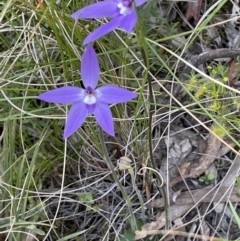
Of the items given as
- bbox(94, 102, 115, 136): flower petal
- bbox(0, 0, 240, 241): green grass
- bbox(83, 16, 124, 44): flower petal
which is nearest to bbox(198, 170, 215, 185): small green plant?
bbox(0, 0, 240, 241): green grass

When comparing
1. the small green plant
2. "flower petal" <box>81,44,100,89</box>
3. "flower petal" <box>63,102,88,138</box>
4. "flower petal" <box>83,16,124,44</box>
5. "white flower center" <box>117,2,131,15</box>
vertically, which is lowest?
the small green plant

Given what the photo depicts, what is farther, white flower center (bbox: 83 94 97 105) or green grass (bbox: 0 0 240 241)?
green grass (bbox: 0 0 240 241)

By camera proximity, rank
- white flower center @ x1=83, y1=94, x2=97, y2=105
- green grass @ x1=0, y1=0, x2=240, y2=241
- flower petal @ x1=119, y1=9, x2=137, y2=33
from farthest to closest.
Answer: green grass @ x1=0, y1=0, x2=240, y2=241 → white flower center @ x1=83, y1=94, x2=97, y2=105 → flower petal @ x1=119, y1=9, x2=137, y2=33

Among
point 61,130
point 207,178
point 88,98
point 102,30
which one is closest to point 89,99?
point 88,98

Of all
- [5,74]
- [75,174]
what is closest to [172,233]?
[75,174]

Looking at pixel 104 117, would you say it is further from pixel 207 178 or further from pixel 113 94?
pixel 207 178

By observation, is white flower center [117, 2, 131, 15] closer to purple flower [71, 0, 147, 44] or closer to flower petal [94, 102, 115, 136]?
purple flower [71, 0, 147, 44]

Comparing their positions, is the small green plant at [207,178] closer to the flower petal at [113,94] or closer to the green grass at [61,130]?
the green grass at [61,130]
